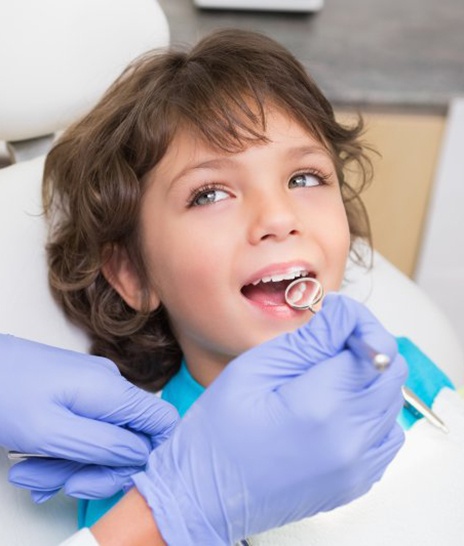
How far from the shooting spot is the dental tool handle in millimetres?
675

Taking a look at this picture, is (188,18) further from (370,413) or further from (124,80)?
(370,413)

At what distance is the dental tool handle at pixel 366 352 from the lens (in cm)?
67

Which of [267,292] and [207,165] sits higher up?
[207,165]

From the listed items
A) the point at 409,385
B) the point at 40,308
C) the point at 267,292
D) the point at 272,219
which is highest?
the point at 272,219

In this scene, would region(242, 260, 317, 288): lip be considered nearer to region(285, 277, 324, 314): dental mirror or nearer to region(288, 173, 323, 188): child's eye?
region(285, 277, 324, 314): dental mirror

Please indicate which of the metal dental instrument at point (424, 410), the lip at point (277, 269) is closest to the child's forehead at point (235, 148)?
the lip at point (277, 269)

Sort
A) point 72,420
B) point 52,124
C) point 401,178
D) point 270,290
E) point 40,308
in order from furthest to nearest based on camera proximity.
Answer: point 401,178 → point 52,124 → point 40,308 → point 270,290 → point 72,420

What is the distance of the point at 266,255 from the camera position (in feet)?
3.25

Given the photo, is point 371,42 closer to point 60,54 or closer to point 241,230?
point 60,54

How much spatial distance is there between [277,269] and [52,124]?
1.84 ft

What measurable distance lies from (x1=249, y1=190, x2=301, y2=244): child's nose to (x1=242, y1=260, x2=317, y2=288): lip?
0.12ft

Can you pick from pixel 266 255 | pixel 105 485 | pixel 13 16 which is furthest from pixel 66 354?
pixel 13 16

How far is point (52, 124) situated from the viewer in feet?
4.34

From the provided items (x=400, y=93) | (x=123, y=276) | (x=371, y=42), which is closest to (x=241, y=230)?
(x=123, y=276)
